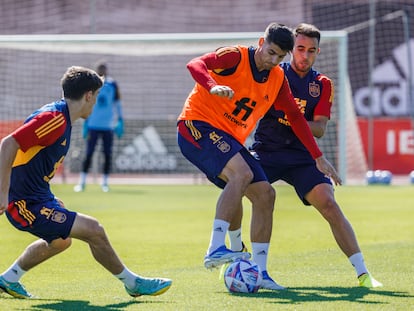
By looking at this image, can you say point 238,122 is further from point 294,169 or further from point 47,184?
point 47,184

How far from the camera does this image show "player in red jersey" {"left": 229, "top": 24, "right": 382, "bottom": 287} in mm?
7844

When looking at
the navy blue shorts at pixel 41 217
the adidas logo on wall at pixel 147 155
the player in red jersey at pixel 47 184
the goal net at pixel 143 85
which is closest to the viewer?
the player in red jersey at pixel 47 184

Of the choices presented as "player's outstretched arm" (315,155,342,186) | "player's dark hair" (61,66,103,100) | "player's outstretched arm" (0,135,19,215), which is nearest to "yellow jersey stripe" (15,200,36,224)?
"player's outstretched arm" (0,135,19,215)

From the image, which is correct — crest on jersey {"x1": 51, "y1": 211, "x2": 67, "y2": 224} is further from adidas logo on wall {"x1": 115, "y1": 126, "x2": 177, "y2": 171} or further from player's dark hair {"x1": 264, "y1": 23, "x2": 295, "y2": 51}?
adidas logo on wall {"x1": 115, "y1": 126, "x2": 177, "y2": 171}

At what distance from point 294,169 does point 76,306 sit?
8.15 ft

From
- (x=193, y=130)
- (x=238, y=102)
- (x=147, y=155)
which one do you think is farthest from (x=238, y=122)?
(x=147, y=155)

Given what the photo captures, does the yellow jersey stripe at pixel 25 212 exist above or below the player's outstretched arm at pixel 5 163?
below

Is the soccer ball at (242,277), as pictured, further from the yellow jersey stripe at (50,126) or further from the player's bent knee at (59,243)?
the yellow jersey stripe at (50,126)

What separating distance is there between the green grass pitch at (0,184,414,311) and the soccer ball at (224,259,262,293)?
93 mm

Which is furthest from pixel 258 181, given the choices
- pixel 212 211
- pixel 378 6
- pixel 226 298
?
pixel 378 6

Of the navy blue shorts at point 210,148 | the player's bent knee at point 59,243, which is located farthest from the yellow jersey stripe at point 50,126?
the navy blue shorts at point 210,148

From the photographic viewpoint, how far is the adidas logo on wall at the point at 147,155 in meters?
24.1

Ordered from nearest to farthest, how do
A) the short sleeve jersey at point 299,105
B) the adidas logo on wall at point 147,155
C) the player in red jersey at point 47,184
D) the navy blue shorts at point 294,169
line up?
the player in red jersey at point 47,184, the navy blue shorts at point 294,169, the short sleeve jersey at point 299,105, the adidas logo on wall at point 147,155

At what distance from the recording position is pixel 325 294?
7098 mm
